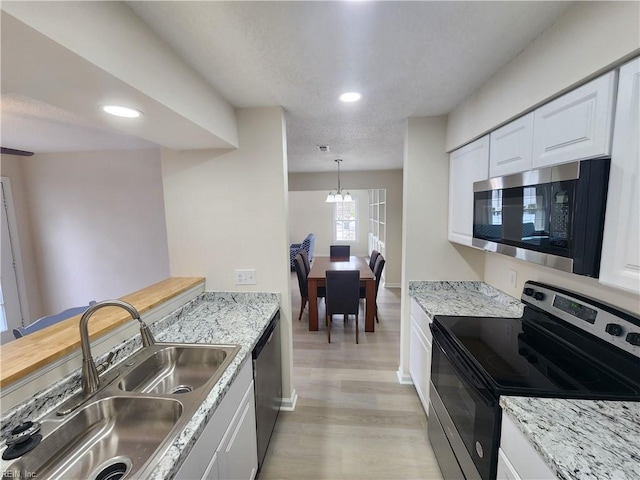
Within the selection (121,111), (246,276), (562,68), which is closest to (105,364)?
(246,276)

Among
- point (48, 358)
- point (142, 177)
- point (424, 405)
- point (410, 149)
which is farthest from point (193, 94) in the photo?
point (424, 405)

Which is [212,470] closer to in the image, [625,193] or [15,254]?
[625,193]

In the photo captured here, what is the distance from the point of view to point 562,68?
1.12 m

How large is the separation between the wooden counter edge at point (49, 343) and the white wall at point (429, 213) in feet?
6.54

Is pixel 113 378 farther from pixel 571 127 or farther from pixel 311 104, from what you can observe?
pixel 571 127

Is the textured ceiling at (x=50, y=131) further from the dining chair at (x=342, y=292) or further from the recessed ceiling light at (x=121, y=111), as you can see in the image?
the dining chair at (x=342, y=292)

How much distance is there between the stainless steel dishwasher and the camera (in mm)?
1639

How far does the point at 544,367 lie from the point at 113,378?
1.93m

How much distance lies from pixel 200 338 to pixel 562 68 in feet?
7.20

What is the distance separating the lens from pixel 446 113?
7.22ft

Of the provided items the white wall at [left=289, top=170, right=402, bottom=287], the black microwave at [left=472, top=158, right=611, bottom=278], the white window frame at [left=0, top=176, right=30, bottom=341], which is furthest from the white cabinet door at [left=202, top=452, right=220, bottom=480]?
the white wall at [left=289, top=170, right=402, bottom=287]

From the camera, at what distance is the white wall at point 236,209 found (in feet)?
6.76

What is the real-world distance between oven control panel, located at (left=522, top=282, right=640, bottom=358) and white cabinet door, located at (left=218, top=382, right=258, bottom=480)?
1743 millimetres

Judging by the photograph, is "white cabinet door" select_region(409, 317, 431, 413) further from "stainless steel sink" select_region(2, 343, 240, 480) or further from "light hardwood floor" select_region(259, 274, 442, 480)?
"stainless steel sink" select_region(2, 343, 240, 480)
